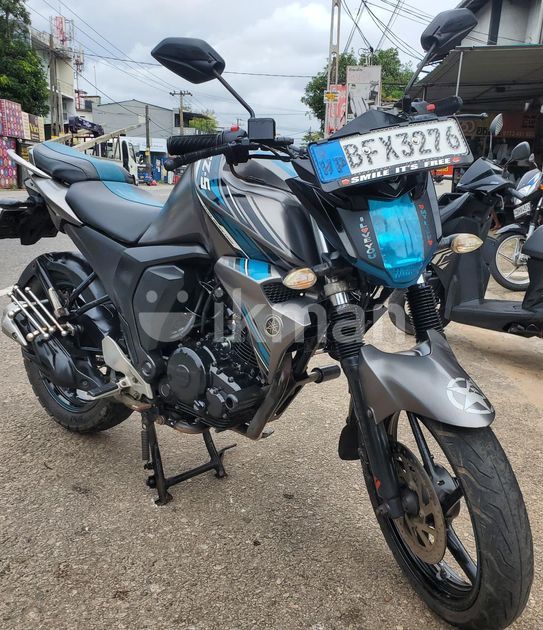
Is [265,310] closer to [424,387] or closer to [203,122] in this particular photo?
[424,387]

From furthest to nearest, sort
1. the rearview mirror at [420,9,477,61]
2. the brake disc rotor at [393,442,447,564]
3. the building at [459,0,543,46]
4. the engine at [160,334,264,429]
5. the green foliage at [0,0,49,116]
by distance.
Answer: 1. the green foliage at [0,0,49,116]
2. the building at [459,0,543,46]
3. the engine at [160,334,264,429]
4. the rearview mirror at [420,9,477,61]
5. the brake disc rotor at [393,442,447,564]

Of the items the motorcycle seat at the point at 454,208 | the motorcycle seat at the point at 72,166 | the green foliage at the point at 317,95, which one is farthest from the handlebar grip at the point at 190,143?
the green foliage at the point at 317,95

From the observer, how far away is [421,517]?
1.69 meters

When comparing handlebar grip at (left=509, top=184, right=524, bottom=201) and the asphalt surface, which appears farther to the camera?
handlebar grip at (left=509, top=184, right=524, bottom=201)

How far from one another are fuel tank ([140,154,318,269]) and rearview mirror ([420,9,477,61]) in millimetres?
566

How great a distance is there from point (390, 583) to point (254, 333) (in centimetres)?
95

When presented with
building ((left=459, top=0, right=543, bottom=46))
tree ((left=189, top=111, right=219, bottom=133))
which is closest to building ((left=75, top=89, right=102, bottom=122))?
tree ((left=189, top=111, right=219, bottom=133))

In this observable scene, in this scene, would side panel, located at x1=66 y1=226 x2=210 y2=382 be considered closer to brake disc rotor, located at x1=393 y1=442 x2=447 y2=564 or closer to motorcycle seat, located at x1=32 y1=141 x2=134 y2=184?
motorcycle seat, located at x1=32 y1=141 x2=134 y2=184

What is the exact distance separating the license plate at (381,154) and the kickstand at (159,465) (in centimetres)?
119

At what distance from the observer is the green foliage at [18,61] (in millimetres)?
28266

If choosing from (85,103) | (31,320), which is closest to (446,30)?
(31,320)

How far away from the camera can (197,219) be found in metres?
1.92

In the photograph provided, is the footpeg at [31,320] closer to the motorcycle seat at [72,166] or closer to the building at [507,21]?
the motorcycle seat at [72,166]

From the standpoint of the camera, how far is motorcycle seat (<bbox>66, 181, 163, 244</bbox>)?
222 centimetres
